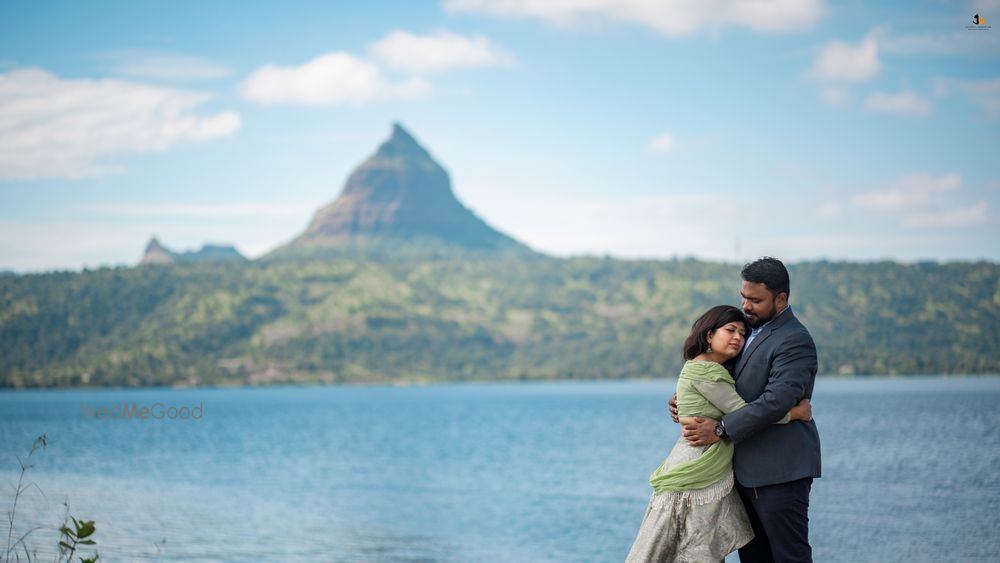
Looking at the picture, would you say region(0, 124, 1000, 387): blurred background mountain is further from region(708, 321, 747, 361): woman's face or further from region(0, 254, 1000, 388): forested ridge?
region(708, 321, 747, 361): woman's face

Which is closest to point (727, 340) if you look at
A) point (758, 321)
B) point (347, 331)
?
point (758, 321)

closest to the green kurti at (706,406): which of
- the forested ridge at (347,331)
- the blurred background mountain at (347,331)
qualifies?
the forested ridge at (347,331)

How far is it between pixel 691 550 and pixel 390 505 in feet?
107

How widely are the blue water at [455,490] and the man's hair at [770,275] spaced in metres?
18.2

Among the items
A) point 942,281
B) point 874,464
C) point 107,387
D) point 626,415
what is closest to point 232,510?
point 874,464

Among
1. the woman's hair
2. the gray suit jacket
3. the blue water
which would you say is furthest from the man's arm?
the blue water

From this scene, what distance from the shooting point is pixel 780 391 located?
6090mm

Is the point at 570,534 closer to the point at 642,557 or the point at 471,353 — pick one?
the point at 642,557

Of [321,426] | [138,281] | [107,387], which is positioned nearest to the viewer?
[321,426]

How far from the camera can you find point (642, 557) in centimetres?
642

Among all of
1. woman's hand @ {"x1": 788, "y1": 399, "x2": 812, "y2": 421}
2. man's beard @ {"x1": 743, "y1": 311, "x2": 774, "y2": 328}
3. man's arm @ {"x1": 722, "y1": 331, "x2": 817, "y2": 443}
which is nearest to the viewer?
man's arm @ {"x1": 722, "y1": 331, "x2": 817, "y2": 443}

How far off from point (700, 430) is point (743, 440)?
13.0 inches

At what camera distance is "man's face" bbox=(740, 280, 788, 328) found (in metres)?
6.44

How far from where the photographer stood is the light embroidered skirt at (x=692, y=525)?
21.0 feet
